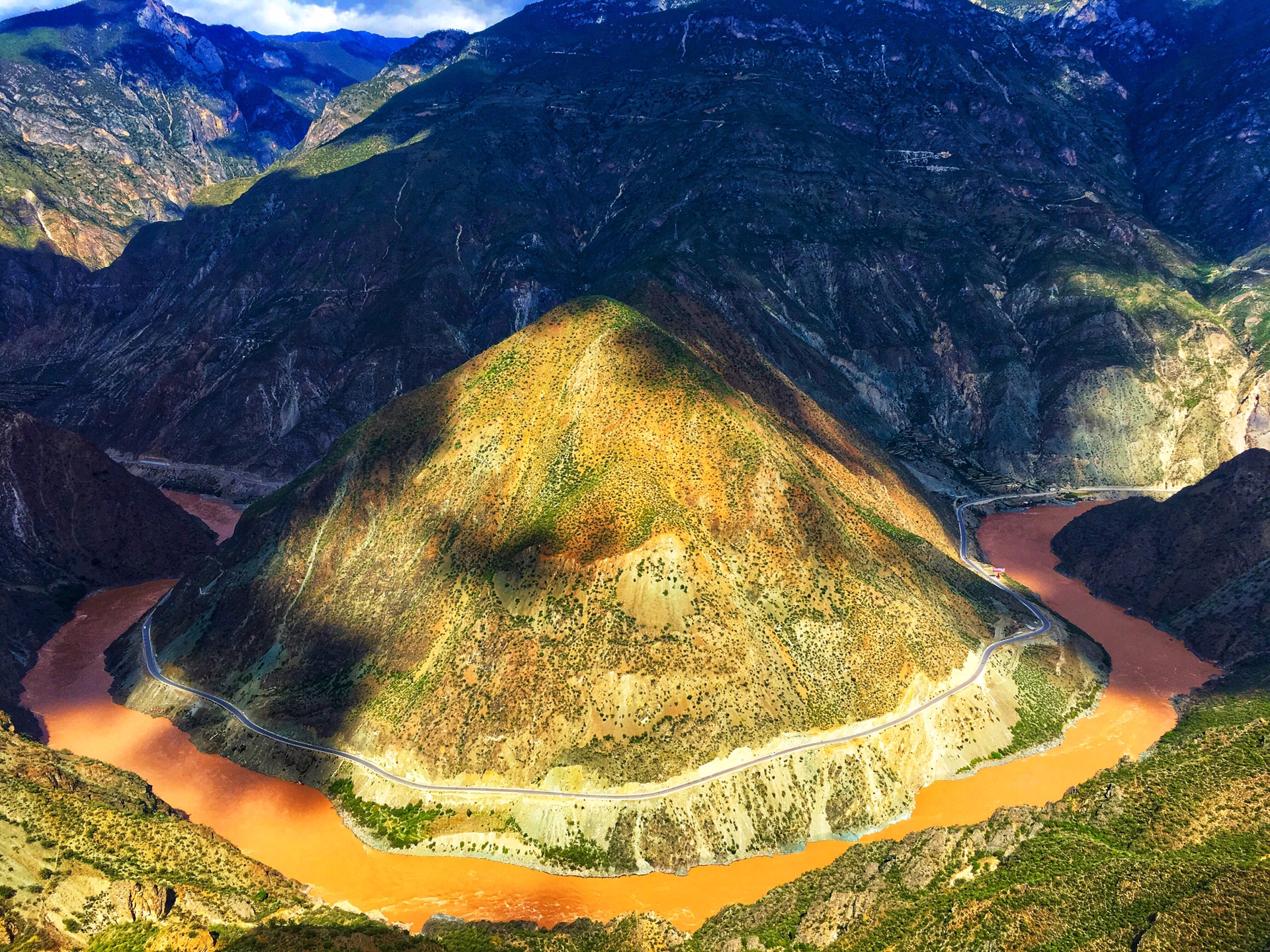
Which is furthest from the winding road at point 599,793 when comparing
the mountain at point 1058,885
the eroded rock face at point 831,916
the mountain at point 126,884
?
the eroded rock face at point 831,916

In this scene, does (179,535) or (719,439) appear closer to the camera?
(719,439)

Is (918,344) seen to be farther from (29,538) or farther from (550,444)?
(29,538)

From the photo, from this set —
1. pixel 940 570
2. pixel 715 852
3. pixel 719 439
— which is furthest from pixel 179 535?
pixel 940 570

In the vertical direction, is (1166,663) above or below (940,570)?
below

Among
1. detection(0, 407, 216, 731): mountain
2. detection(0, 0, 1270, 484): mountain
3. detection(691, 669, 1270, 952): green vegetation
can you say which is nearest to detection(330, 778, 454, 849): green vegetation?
detection(691, 669, 1270, 952): green vegetation

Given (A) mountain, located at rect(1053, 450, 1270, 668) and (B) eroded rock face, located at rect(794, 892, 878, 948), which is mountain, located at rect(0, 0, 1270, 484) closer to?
(A) mountain, located at rect(1053, 450, 1270, 668)

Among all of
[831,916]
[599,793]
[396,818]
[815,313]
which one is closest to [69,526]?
[396,818]

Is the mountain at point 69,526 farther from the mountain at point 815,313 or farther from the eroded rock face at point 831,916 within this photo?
the eroded rock face at point 831,916
